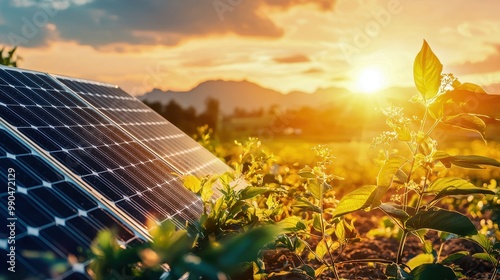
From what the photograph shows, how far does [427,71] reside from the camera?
381 centimetres

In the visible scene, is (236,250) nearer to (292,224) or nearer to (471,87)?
(292,224)

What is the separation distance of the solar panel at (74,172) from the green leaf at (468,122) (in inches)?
88.2

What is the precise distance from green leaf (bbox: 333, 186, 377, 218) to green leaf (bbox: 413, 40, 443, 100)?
0.80 metres

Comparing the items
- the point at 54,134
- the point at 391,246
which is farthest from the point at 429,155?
the point at 391,246

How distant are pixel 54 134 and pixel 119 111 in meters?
2.69

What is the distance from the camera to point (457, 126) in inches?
156

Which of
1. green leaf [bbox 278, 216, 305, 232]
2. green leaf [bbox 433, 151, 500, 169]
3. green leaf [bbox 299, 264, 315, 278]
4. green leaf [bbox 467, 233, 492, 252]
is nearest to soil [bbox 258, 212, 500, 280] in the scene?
green leaf [bbox 299, 264, 315, 278]

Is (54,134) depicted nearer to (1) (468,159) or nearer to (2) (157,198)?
(2) (157,198)

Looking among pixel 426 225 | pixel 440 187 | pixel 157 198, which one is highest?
pixel 440 187

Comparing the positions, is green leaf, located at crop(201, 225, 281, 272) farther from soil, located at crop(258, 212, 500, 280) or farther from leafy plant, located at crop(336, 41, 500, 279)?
soil, located at crop(258, 212, 500, 280)

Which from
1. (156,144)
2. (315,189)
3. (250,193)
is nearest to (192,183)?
(250,193)

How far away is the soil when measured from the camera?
17.9ft

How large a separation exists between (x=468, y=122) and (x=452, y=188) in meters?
0.51

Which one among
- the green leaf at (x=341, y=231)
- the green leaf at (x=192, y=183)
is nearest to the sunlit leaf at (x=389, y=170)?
the green leaf at (x=341, y=231)
